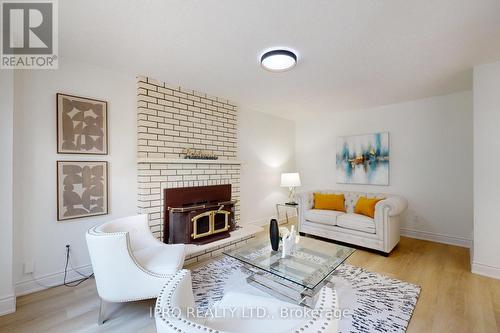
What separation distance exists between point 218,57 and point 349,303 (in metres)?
2.70

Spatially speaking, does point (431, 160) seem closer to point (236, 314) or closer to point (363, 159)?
point (363, 159)

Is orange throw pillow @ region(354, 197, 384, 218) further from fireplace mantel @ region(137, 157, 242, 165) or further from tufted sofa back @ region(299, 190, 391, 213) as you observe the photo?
fireplace mantel @ region(137, 157, 242, 165)

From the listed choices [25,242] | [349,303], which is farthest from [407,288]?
[25,242]

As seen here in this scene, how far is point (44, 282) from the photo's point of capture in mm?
2260

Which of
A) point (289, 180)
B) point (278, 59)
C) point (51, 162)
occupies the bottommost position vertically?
point (289, 180)

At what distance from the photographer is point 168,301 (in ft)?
2.64

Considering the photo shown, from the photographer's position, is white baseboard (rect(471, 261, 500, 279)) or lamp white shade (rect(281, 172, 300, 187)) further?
lamp white shade (rect(281, 172, 300, 187))

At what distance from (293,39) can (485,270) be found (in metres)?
3.26

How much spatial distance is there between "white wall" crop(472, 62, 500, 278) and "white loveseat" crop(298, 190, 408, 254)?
32.3 inches

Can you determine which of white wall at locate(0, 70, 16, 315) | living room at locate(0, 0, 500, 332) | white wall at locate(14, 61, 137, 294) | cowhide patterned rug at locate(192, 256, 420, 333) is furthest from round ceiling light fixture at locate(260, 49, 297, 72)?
white wall at locate(0, 70, 16, 315)

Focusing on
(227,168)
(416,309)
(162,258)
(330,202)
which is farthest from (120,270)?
(330,202)

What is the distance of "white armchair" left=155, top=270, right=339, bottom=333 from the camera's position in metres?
0.66

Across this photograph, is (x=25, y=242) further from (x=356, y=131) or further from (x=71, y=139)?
(x=356, y=131)

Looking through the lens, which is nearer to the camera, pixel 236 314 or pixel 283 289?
pixel 236 314
